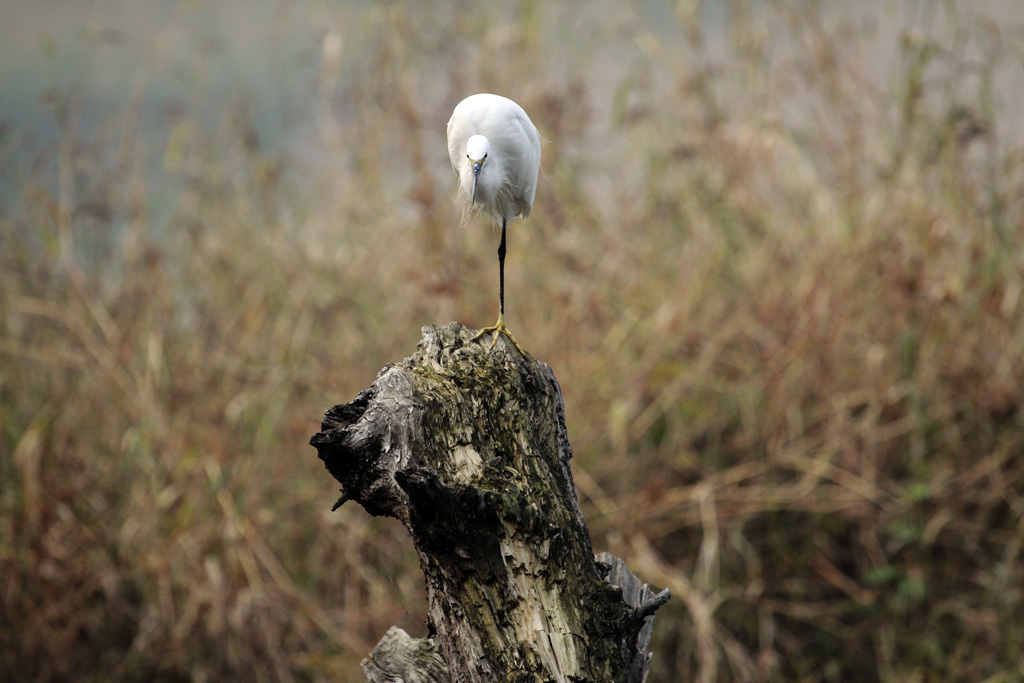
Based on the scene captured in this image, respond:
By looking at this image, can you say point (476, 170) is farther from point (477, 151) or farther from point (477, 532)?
point (477, 532)

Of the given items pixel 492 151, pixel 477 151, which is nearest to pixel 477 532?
pixel 477 151

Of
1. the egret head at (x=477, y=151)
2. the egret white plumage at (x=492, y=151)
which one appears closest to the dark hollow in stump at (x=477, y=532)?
the egret white plumage at (x=492, y=151)

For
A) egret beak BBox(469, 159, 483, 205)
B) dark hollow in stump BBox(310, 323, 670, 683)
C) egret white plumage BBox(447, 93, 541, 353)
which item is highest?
egret white plumage BBox(447, 93, 541, 353)

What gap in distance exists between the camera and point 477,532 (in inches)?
43.6

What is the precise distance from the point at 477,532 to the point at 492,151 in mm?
949

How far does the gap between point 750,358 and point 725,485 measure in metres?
0.54

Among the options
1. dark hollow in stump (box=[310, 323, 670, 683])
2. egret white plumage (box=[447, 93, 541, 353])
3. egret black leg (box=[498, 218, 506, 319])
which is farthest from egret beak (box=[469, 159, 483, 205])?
dark hollow in stump (box=[310, 323, 670, 683])

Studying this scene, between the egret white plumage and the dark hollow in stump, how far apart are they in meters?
0.43

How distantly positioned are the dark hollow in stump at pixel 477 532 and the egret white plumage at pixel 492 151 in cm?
43

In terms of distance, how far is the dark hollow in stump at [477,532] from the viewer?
3.52ft

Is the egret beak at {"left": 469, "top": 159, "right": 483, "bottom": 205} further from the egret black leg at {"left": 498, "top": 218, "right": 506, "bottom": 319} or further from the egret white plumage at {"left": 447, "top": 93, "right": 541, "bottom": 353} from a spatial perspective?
the egret black leg at {"left": 498, "top": 218, "right": 506, "bottom": 319}

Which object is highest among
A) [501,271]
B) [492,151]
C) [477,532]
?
[492,151]

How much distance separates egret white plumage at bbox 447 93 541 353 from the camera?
1.70 metres

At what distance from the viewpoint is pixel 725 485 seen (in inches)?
115
